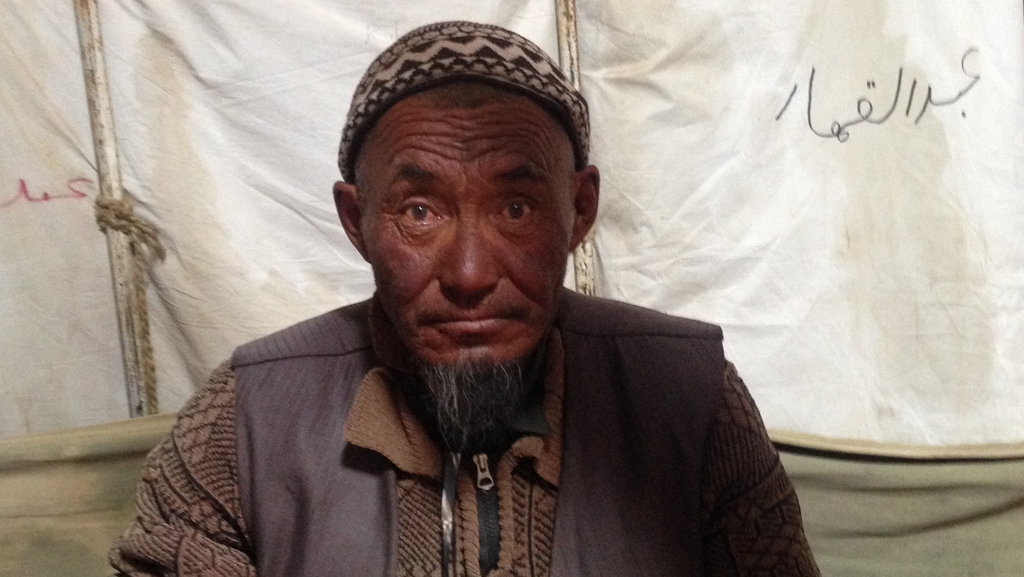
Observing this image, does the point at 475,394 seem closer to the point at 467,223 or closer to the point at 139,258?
the point at 467,223

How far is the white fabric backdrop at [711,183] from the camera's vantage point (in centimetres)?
123

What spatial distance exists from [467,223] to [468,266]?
5cm

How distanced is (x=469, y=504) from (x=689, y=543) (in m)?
0.27

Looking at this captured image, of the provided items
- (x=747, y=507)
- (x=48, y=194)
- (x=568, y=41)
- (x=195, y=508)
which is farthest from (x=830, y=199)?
(x=48, y=194)

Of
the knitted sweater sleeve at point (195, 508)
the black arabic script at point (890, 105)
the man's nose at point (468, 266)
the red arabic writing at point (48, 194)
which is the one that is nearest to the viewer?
the man's nose at point (468, 266)

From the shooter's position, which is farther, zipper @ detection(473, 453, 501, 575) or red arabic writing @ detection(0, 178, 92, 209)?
red arabic writing @ detection(0, 178, 92, 209)

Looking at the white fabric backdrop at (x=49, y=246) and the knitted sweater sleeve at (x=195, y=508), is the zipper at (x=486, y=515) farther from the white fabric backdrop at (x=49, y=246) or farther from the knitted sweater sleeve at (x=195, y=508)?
the white fabric backdrop at (x=49, y=246)

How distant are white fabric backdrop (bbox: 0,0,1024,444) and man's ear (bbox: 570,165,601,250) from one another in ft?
1.45

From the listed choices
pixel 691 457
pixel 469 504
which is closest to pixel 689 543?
pixel 691 457

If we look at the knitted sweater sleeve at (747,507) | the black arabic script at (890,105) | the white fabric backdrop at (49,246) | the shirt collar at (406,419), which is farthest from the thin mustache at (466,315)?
the white fabric backdrop at (49,246)

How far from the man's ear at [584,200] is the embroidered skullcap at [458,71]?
0.17 ft

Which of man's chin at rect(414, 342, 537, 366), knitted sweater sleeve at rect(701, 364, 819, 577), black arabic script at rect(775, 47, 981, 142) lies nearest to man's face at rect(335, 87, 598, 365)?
man's chin at rect(414, 342, 537, 366)

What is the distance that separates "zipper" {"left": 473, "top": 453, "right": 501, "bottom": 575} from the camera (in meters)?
0.81

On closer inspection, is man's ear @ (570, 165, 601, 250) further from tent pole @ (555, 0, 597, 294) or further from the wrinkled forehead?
tent pole @ (555, 0, 597, 294)
